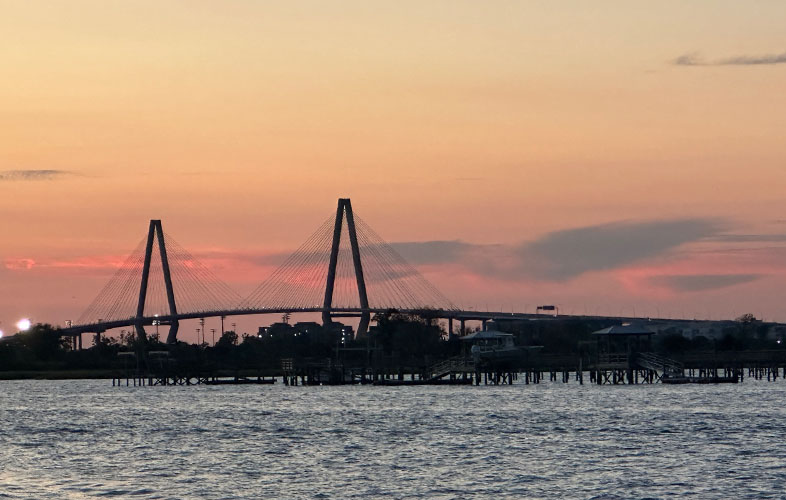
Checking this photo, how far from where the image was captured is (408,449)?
52406 mm

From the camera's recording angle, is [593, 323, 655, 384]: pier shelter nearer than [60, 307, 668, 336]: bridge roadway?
Yes

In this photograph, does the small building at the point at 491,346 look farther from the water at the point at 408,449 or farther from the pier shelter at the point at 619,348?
the water at the point at 408,449

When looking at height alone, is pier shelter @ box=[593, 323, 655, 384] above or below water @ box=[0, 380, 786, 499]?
above

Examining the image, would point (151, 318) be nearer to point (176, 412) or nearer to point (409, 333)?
point (409, 333)

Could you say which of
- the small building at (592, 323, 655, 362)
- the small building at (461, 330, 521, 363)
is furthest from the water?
the small building at (461, 330, 521, 363)

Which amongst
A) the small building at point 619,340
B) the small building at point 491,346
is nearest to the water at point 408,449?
the small building at point 619,340

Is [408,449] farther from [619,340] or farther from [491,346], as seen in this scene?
[491,346]

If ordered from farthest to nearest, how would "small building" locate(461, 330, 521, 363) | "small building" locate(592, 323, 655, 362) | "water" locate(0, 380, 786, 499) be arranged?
"small building" locate(461, 330, 521, 363), "small building" locate(592, 323, 655, 362), "water" locate(0, 380, 786, 499)

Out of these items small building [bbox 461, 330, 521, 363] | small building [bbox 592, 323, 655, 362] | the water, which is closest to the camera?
the water

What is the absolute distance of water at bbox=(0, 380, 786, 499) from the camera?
134 ft

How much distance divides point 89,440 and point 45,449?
16.0 feet

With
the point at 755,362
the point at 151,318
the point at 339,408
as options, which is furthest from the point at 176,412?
the point at 151,318

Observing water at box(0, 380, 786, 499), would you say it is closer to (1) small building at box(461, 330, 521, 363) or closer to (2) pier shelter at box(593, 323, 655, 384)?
(2) pier shelter at box(593, 323, 655, 384)

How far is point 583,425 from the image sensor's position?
63.8 meters
